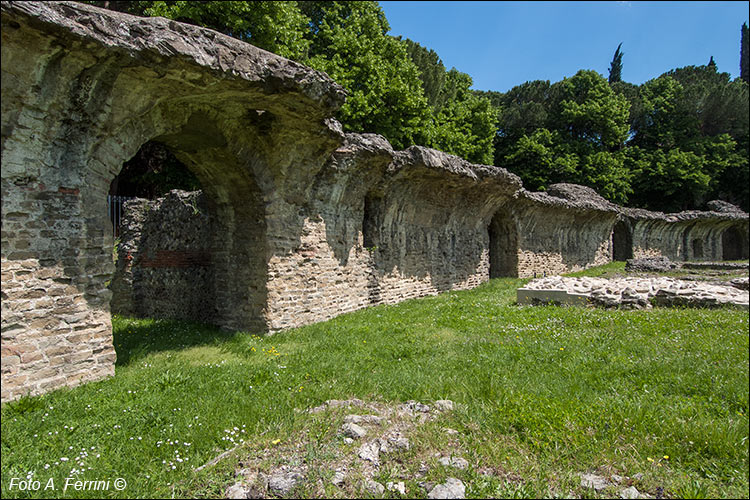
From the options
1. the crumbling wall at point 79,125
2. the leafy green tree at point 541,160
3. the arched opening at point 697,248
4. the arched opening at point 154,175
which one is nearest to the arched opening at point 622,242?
the leafy green tree at point 541,160

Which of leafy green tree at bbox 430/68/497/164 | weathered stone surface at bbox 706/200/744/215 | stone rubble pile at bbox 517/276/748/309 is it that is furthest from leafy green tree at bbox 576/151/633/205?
stone rubble pile at bbox 517/276/748/309

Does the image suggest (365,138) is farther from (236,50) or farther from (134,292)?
(134,292)

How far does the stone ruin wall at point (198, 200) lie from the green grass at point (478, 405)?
44.6 inches

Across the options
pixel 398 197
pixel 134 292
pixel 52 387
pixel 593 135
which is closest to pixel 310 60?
pixel 398 197

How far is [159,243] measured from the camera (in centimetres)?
1007

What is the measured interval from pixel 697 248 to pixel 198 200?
34.1m

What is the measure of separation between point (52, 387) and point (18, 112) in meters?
2.88

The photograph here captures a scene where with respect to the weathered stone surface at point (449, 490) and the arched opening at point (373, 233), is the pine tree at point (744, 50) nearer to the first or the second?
the weathered stone surface at point (449, 490)

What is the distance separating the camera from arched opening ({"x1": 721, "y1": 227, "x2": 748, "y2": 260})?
32144mm

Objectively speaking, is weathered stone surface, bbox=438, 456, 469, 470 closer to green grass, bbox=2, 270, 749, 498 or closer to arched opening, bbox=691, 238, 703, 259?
green grass, bbox=2, 270, 749, 498

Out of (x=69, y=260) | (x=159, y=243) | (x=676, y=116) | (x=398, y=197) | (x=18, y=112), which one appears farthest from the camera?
(x=398, y=197)

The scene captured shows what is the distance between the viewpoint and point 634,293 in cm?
719

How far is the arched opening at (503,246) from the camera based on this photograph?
17.8 meters

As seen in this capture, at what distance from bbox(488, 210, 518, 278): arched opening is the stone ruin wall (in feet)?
8.85
